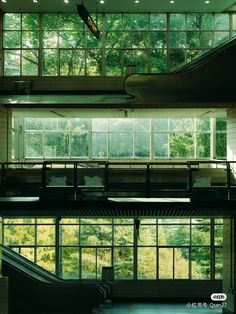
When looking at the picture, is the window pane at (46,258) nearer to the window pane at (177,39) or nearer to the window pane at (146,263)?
the window pane at (146,263)

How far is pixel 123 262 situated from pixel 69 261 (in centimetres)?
242

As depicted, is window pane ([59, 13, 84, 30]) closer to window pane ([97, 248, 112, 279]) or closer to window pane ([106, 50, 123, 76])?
window pane ([106, 50, 123, 76])

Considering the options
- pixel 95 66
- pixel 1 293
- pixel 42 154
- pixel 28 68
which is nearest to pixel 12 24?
pixel 28 68

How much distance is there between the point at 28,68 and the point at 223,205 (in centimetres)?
1376

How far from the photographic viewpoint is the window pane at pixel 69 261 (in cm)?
2809

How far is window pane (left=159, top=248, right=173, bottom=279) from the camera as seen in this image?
28.0 metres

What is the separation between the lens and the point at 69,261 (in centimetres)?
2820

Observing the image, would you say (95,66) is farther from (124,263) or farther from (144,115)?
(124,263)

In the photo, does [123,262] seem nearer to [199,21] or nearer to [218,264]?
[218,264]

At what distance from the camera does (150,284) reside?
90.4 feet

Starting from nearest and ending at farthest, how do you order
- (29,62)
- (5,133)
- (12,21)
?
(5,133), (29,62), (12,21)

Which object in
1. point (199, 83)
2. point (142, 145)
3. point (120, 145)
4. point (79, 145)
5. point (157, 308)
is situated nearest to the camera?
point (199, 83)

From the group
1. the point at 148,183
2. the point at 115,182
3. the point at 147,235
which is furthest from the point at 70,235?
the point at 148,183

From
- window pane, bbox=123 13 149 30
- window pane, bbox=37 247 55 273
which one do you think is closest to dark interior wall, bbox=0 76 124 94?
window pane, bbox=123 13 149 30
